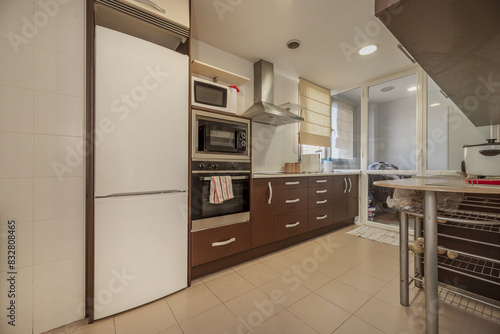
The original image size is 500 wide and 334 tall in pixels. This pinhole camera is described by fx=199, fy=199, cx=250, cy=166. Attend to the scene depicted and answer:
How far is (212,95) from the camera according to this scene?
1833 mm

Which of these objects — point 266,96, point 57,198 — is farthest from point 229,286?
point 266,96

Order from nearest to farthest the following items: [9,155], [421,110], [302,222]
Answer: [9,155]
[302,222]
[421,110]

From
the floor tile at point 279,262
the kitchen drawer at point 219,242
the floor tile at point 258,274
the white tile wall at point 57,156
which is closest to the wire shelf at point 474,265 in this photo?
the floor tile at point 279,262

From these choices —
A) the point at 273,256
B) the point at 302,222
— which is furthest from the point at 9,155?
the point at 302,222

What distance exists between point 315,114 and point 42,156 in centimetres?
333

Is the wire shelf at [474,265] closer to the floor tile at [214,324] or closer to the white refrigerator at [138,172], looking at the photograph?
the floor tile at [214,324]

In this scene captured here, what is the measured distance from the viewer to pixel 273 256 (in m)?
2.19

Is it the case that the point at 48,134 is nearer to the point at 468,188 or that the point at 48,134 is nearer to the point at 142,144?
the point at 142,144

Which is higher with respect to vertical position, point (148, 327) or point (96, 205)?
point (96, 205)

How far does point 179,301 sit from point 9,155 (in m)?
1.37

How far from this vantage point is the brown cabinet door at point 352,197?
3.19 metres

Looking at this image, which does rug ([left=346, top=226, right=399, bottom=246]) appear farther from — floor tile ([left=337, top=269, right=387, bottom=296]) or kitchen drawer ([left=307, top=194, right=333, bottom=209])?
floor tile ([left=337, top=269, right=387, bottom=296])

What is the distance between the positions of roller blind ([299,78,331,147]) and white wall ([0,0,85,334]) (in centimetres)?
277

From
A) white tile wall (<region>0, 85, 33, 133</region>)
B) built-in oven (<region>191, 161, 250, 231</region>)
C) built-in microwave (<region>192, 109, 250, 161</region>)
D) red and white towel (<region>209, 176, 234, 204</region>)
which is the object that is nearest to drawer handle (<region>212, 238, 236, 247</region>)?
built-in oven (<region>191, 161, 250, 231</region>)
